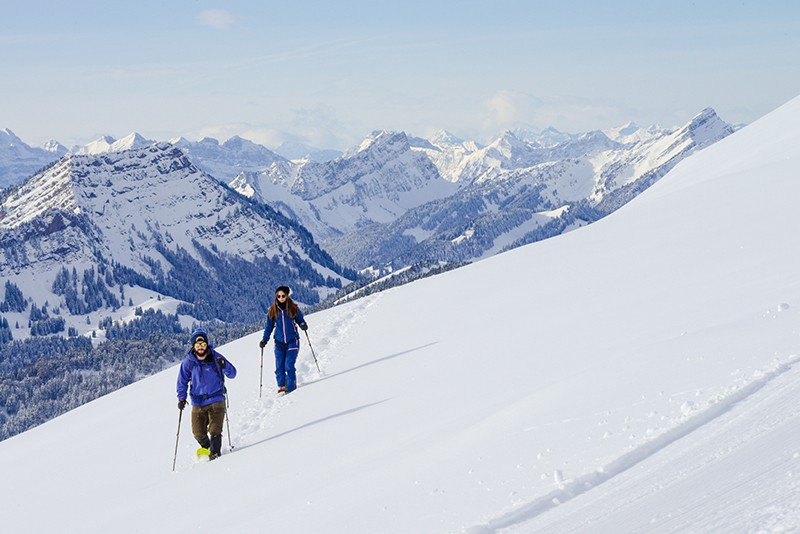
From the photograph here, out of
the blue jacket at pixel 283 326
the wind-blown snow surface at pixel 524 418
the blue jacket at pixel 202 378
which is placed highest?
the blue jacket at pixel 283 326

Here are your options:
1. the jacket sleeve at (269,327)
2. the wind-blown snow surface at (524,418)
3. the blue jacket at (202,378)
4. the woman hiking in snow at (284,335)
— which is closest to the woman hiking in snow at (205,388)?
the blue jacket at (202,378)

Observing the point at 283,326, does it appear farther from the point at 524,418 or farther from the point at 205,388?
the point at 524,418

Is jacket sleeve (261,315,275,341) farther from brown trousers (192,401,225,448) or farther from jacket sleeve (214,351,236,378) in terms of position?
brown trousers (192,401,225,448)

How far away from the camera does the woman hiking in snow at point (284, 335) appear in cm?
1853

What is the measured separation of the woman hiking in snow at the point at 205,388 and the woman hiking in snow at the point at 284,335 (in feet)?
11.3

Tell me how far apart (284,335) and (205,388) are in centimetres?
408

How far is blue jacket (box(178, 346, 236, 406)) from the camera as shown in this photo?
14.7m

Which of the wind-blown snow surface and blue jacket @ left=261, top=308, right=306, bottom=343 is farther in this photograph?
blue jacket @ left=261, top=308, right=306, bottom=343

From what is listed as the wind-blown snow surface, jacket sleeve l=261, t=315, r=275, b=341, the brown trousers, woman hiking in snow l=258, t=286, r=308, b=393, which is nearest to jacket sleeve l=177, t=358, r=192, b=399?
the brown trousers

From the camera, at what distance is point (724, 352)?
10.2 m

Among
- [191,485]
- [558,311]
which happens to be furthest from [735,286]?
[191,485]

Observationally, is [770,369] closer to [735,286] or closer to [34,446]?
[735,286]

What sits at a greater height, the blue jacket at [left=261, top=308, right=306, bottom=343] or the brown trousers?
the blue jacket at [left=261, top=308, right=306, bottom=343]

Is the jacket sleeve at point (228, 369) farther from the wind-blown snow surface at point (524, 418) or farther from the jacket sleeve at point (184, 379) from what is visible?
the wind-blown snow surface at point (524, 418)
